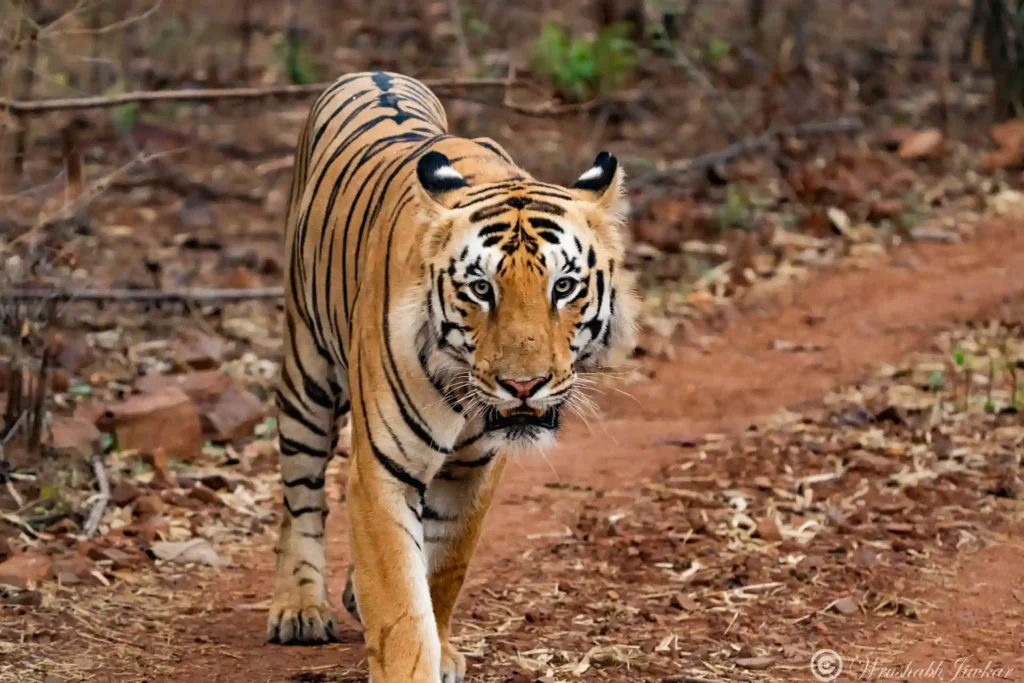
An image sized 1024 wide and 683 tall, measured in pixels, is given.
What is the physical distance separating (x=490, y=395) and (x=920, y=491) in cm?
258

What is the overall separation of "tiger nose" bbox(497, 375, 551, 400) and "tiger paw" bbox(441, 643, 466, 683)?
3.34ft

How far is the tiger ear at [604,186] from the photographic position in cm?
392

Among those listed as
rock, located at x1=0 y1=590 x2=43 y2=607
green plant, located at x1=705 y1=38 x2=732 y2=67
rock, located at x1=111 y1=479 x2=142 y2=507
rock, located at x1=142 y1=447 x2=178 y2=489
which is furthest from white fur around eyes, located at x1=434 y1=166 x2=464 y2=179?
green plant, located at x1=705 y1=38 x2=732 y2=67

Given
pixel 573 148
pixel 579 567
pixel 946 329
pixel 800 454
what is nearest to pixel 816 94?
pixel 573 148

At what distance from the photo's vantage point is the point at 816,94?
36.2 feet

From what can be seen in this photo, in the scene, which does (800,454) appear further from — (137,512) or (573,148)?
(573,148)

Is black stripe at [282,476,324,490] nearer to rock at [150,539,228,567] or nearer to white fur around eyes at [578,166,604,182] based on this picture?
rock at [150,539,228,567]

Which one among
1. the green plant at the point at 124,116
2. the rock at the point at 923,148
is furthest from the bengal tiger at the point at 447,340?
the rock at the point at 923,148

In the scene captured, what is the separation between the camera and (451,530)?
4199 millimetres

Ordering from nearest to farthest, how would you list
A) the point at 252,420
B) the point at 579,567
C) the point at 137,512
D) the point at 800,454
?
the point at 579,567
the point at 137,512
the point at 800,454
the point at 252,420

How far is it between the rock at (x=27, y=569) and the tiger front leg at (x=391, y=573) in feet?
5.32

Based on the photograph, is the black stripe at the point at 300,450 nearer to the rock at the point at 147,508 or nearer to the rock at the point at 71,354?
the rock at the point at 147,508

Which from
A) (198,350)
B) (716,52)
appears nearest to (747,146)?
(716,52)

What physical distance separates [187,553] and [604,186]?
239 centimetres
